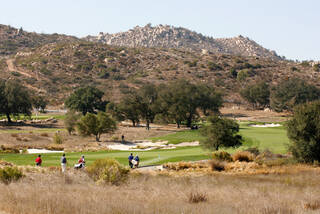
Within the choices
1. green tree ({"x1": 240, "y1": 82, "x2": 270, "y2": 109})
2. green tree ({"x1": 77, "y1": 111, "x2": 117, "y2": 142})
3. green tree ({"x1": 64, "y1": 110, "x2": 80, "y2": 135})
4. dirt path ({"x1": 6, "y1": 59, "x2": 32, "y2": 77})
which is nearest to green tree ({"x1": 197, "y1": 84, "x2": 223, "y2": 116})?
green tree ({"x1": 240, "y1": 82, "x2": 270, "y2": 109})

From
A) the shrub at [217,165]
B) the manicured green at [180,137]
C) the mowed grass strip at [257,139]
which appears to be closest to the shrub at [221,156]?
the shrub at [217,165]

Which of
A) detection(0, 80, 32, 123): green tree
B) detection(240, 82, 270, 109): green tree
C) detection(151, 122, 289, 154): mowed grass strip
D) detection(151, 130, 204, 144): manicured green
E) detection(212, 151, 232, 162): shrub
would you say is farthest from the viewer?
detection(240, 82, 270, 109): green tree

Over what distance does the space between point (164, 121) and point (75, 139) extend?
2103 cm

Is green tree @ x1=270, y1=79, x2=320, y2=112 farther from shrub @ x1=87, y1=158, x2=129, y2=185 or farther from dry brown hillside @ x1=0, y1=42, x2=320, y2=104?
shrub @ x1=87, y1=158, x2=129, y2=185

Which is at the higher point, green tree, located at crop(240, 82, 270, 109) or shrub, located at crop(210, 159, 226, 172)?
green tree, located at crop(240, 82, 270, 109)

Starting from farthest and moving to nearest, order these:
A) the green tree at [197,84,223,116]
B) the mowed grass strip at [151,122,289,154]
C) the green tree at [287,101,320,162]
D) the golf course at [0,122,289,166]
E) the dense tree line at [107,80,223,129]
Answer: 1. the green tree at [197,84,223,116]
2. the dense tree line at [107,80,223,129]
3. the mowed grass strip at [151,122,289,154]
4. the golf course at [0,122,289,166]
5. the green tree at [287,101,320,162]

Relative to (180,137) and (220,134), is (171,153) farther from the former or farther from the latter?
(180,137)

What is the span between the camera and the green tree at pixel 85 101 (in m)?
88.1

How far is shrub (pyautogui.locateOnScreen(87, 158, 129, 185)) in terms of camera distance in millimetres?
18922

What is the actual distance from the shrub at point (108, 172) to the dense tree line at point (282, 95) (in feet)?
280

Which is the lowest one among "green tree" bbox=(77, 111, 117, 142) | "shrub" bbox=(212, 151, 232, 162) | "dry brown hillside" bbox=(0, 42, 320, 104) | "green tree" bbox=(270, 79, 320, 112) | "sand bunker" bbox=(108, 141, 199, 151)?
"sand bunker" bbox=(108, 141, 199, 151)

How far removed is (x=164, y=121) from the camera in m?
78.3

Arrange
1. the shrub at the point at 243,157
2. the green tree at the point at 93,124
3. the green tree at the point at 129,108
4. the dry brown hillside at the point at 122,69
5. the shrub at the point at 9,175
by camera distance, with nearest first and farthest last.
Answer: the shrub at the point at 9,175 < the shrub at the point at 243,157 < the green tree at the point at 93,124 < the green tree at the point at 129,108 < the dry brown hillside at the point at 122,69

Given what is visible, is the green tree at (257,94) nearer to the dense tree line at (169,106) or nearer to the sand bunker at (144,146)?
the dense tree line at (169,106)
